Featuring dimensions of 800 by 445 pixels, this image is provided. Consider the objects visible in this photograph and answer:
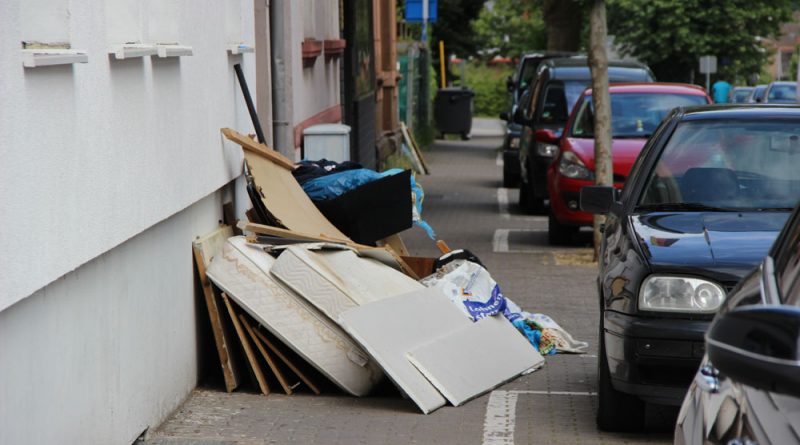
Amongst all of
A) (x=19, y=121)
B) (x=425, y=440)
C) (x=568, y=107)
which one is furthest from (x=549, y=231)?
(x=19, y=121)

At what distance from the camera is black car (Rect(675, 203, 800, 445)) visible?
8.46ft

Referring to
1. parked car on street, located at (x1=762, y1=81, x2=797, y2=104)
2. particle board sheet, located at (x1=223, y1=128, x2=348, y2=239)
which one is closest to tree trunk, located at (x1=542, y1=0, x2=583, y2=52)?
Answer: parked car on street, located at (x1=762, y1=81, x2=797, y2=104)

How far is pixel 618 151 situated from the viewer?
15.2m

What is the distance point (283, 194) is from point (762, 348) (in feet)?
22.4

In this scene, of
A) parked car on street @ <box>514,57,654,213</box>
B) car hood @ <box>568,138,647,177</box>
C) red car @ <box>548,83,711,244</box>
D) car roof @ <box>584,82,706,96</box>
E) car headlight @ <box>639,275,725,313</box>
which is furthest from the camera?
parked car on street @ <box>514,57,654,213</box>

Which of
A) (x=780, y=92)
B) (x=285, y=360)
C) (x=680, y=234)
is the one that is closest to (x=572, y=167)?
(x=285, y=360)

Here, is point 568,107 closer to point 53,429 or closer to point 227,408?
point 227,408

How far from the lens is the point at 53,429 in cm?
520

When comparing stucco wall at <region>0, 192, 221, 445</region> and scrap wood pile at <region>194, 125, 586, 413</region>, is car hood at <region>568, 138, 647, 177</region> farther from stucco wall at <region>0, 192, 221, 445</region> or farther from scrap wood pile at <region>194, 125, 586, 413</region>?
stucco wall at <region>0, 192, 221, 445</region>

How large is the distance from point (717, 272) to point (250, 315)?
106 inches

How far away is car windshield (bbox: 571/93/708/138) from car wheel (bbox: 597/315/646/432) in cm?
886

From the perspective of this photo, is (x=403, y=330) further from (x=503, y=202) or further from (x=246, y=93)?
(x=503, y=202)

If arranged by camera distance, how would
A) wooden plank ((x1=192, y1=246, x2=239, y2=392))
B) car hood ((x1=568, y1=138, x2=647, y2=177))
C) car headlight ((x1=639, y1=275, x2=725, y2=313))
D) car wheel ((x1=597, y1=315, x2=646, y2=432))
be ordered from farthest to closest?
car hood ((x1=568, y1=138, x2=647, y2=177)) → wooden plank ((x1=192, y1=246, x2=239, y2=392)) → car wheel ((x1=597, y1=315, x2=646, y2=432)) → car headlight ((x1=639, y1=275, x2=725, y2=313))

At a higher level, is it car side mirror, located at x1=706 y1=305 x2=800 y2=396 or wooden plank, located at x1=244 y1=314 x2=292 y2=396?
car side mirror, located at x1=706 y1=305 x2=800 y2=396
